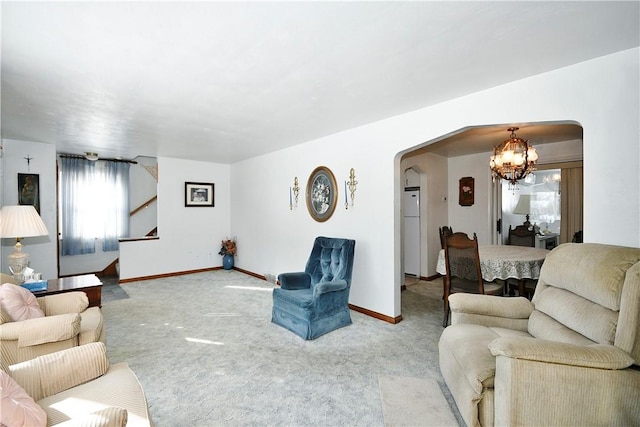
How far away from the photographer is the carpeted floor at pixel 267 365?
1.92 metres

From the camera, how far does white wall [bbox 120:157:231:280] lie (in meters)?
5.63

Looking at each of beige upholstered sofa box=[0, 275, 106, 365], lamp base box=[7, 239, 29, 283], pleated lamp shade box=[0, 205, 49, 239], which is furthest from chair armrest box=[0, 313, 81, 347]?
lamp base box=[7, 239, 29, 283]

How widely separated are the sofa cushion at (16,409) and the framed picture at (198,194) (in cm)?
526

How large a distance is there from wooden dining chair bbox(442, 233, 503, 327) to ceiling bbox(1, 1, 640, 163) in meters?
1.47

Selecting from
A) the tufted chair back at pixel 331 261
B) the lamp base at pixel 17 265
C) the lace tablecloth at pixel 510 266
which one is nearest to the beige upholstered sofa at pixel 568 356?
the lace tablecloth at pixel 510 266

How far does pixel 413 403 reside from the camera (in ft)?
6.49

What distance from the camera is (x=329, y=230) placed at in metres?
4.25

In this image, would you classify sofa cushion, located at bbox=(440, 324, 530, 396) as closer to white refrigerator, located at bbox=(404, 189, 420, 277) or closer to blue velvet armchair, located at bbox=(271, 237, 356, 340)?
blue velvet armchair, located at bbox=(271, 237, 356, 340)

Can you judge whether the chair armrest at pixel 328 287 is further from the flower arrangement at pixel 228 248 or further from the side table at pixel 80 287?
the flower arrangement at pixel 228 248

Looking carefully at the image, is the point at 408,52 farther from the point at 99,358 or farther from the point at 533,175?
the point at 533,175

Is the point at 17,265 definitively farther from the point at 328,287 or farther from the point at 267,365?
the point at 328,287

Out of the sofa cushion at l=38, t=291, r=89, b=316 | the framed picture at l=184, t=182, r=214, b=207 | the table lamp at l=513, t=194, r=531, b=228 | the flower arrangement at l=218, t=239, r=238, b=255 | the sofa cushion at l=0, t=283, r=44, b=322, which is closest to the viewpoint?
the sofa cushion at l=0, t=283, r=44, b=322

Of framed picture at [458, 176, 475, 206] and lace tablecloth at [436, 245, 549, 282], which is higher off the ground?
framed picture at [458, 176, 475, 206]

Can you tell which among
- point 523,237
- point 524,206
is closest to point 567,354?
point 523,237
